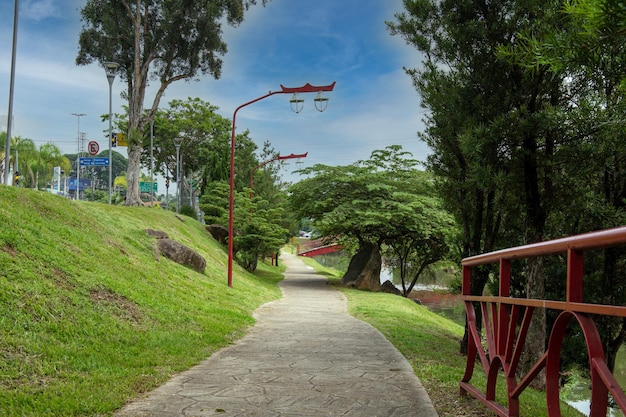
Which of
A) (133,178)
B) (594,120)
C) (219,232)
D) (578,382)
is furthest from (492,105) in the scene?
(219,232)

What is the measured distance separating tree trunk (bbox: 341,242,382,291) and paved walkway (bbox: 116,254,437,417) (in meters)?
14.0

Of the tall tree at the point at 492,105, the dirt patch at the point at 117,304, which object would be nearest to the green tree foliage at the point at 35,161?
the dirt patch at the point at 117,304

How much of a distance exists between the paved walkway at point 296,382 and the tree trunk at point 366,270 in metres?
14.0

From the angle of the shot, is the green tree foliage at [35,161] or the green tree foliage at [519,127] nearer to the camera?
the green tree foliage at [519,127]

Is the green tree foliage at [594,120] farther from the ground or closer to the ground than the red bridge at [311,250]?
farther from the ground

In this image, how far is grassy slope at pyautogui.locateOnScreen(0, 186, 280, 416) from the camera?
4.75m

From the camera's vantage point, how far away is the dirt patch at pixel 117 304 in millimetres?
7562

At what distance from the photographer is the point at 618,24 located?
358cm

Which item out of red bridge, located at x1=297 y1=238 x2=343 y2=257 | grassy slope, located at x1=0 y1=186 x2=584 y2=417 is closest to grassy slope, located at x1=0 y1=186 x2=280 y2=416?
grassy slope, located at x1=0 y1=186 x2=584 y2=417

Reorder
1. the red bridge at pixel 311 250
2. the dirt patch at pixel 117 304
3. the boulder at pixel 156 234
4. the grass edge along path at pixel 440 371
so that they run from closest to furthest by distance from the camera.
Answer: the grass edge along path at pixel 440 371 → the dirt patch at pixel 117 304 → the boulder at pixel 156 234 → the red bridge at pixel 311 250

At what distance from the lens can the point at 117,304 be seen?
7902 mm

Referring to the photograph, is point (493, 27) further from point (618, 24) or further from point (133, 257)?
point (133, 257)

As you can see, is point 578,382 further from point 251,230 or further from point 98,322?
point 251,230

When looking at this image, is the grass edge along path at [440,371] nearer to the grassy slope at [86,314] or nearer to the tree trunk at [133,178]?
the grassy slope at [86,314]
